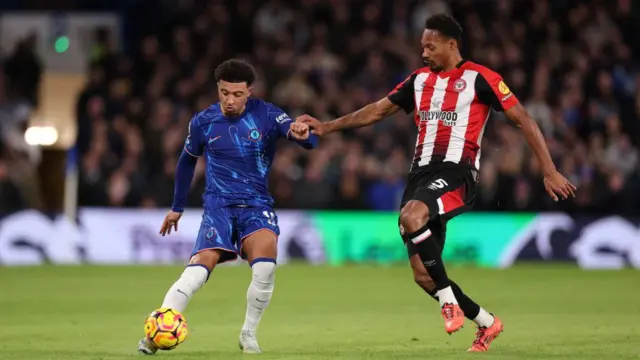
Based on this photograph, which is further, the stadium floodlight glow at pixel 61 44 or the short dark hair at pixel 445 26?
the stadium floodlight glow at pixel 61 44

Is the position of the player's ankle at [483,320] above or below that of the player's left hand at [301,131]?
below

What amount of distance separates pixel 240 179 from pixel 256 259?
0.63 metres

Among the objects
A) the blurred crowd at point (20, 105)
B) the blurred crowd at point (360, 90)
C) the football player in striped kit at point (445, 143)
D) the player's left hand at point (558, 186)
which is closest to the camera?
the player's left hand at point (558, 186)

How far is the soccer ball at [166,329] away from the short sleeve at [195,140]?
55.8 inches

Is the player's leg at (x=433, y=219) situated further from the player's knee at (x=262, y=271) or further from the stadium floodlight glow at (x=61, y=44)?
the stadium floodlight glow at (x=61, y=44)

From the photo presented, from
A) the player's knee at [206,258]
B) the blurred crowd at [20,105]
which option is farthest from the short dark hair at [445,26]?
the blurred crowd at [20,105]

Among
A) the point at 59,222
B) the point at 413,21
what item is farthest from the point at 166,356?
the point at 413,21


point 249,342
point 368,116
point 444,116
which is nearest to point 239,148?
point 368,116

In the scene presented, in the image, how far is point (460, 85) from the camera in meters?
9.18

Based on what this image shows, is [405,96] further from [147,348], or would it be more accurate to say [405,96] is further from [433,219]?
[147,348]

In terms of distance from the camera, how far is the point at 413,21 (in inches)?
920

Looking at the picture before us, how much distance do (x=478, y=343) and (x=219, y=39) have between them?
47.7 feet

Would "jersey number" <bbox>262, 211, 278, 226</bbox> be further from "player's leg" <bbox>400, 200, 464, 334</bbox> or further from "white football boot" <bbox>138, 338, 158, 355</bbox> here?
"white football boot" <bbox>138, 338, 158, 355</bbox>

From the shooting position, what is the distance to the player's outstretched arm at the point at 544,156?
8.62 metres
